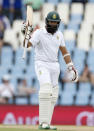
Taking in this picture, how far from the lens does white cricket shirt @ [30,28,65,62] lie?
26.2 ft

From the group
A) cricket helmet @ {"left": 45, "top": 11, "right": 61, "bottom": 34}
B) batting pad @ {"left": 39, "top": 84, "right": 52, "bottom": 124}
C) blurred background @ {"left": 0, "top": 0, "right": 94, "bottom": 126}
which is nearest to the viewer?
batting pad @ {"left": 39, "top": 84, "right": 52, "bottom": 124}

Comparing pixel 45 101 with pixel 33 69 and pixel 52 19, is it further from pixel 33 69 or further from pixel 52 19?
pixel 33 69

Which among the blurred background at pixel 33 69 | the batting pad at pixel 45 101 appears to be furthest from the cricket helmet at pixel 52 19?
the blurred background at pixel 33 69

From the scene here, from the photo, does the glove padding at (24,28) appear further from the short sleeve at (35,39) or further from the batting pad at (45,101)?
the batting pad at (45,101)

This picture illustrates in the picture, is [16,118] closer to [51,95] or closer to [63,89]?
[63,89]

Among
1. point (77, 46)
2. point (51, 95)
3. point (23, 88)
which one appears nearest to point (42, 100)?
point (51, 95)

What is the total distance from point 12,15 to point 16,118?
4.03 m

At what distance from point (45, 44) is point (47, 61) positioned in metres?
0.23

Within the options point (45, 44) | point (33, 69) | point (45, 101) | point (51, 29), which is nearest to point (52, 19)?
point (51, 29)

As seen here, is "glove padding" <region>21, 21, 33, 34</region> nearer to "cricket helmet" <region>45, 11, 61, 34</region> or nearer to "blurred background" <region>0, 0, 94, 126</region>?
"cricket helmet" <region>45, 11, 61, 34</region>

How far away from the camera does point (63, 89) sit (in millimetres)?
12984

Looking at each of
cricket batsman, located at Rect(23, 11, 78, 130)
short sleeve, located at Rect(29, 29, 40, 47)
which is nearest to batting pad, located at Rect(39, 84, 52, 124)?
cricket batsman, located at Rect(23, 11, 78, 130)

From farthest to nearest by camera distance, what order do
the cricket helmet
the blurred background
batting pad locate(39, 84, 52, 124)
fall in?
the blurred background → the cricket helmet → batting pad locate(39, 84, 52, 124)

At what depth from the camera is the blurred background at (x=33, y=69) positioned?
38.4 ft
